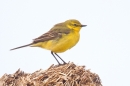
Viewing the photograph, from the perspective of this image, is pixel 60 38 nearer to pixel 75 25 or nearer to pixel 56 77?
pixel 75 25

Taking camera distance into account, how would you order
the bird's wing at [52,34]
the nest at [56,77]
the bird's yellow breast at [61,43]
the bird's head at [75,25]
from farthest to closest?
the bird's head at [75,25], the bird's yellow breast at [61,43], the bird's wing at [52,34], the nest at [56,77]

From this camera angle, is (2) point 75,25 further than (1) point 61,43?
Yes

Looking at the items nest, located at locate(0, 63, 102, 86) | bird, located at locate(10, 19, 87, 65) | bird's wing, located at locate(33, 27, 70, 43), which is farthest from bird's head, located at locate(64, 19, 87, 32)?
nest, located at locate(0, 63, 102, 86)

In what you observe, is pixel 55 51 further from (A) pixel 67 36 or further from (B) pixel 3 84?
(B) pixel 3 84

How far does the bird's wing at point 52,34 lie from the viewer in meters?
11.6

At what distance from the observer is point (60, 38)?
1201cm

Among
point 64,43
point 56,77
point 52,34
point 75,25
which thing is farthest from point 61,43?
point 56,77

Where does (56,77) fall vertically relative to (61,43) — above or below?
below

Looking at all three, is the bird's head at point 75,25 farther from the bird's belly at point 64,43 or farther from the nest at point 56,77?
the nest at point 56,77

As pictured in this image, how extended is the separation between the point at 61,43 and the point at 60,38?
8.2 inches

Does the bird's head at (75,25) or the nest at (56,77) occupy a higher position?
the bird's head at (75,25)

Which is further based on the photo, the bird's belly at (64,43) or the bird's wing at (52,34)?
the bird's belly at (64,43)

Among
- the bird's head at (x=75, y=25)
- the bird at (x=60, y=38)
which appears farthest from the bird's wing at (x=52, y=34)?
the bird's head at (x=75, y=25)

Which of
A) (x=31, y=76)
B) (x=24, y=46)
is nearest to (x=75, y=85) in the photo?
(x=31, y=76)
